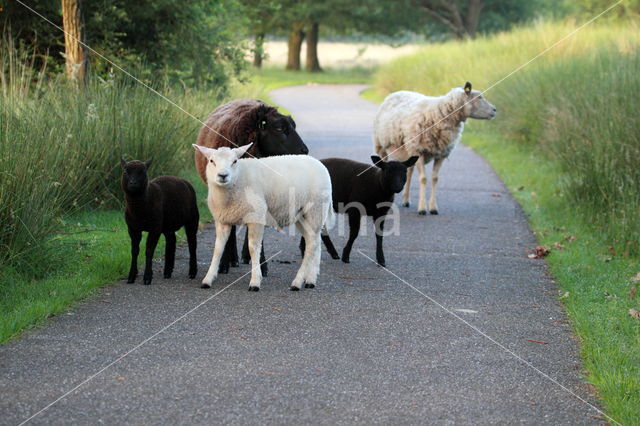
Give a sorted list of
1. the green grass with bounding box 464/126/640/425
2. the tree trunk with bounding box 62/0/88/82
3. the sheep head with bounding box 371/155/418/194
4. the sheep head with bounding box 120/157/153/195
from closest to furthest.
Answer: the green grass with bounding box 464/126/640/425 < the sheep head with bounding box 120/157/153/195 < the sheep head with bounding box 371/155/418/194 < the tree trunk with bounding box 62/0/88/82

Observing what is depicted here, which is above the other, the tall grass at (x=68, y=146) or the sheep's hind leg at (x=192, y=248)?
the tall grass at (x=68, y=146)

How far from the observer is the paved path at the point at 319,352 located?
202 inches

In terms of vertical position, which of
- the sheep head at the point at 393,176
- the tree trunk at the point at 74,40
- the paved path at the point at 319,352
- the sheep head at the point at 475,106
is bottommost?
the paved path at the point at 319,352

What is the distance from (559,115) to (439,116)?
2751 mm

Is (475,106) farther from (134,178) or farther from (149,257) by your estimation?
(134,178)

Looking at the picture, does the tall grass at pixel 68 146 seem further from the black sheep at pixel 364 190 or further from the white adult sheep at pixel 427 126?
the white adult sheep at pixel 427 126

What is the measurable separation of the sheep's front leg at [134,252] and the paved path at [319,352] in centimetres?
12

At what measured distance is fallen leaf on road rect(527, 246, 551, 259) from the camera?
9.99 meters

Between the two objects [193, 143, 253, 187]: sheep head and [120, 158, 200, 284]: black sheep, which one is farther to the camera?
[120, 158, 200, 284]: black sheep

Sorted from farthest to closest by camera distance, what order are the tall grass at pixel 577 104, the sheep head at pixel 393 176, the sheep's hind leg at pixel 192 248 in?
the tall grass at pixel 577 104
the sheep head at pixel 393 176
the sheep's hind leg at pixel 192 248

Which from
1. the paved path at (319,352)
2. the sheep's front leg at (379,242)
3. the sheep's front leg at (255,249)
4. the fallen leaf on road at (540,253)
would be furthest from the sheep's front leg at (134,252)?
the fallen leaf on road at (540,253)

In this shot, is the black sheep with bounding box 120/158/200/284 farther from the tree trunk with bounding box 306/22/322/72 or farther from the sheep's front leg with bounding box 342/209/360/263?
the tree trunk with bounding box 306/22/322/72

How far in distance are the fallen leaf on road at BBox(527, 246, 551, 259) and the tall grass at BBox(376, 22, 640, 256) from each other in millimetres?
779

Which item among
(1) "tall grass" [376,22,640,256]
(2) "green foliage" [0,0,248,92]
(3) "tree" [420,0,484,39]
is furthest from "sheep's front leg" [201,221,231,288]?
(3) "tree" [420,0,484,39]
